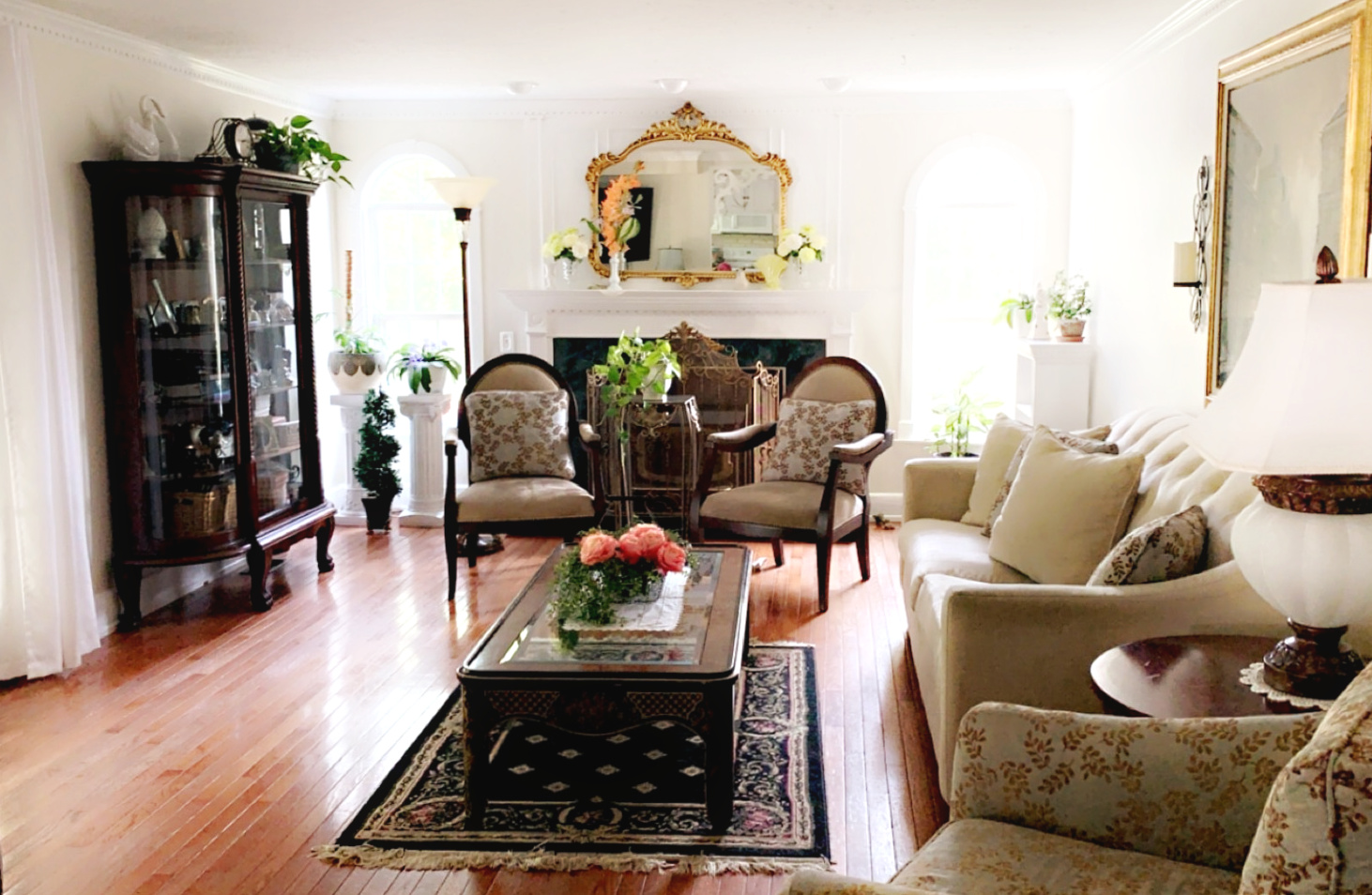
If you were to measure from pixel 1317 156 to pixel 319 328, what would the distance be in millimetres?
5164

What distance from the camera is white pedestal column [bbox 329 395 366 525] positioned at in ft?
22.3

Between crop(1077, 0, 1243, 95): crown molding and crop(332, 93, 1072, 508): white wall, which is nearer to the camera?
crop(1077, 0, 1243, 95): crown molding

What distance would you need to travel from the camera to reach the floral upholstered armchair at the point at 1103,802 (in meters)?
1.90

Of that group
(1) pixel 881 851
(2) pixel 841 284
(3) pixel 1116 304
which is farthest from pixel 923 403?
(1) pixel 881 851

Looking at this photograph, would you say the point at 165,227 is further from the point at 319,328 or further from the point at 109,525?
the point at 319,328

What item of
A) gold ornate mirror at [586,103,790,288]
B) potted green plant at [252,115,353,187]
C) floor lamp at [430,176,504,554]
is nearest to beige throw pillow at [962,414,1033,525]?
gold ornate mirror at [586,103,790,288]

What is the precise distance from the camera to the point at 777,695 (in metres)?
4.06

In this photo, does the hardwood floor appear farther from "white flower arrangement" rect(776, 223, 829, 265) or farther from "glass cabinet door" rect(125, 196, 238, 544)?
"white flower arrangement" rect(776, 223, 829, 265)

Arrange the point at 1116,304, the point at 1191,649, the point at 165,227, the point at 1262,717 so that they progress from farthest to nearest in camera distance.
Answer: the point at 1116,304
the point at 165,227
the point at 1191,649
the point at 1262,717

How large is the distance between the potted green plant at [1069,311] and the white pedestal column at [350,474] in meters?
3.74

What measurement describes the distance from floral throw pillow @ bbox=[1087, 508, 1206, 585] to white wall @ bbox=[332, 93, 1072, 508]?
3.84 metres

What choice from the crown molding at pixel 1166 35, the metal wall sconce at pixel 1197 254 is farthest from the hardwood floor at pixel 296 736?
the crown molding at pixel 1166 35

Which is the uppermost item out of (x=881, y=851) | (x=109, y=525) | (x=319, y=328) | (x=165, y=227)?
(x=165, y=227)

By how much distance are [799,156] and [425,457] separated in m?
2.67
